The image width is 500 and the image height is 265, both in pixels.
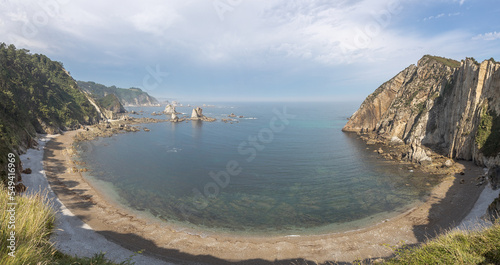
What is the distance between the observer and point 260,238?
25547 mm

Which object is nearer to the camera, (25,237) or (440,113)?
(25,237)

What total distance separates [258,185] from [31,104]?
84.9 metres

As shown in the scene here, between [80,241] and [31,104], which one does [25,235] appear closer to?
[80,241]

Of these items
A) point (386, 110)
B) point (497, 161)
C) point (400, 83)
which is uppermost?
point (400, 83)

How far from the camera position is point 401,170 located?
156 feet

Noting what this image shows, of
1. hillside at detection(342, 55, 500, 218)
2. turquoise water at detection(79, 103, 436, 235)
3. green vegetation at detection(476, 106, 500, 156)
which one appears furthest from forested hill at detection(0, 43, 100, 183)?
green vegetation at detection(476, 106, 500, 156)

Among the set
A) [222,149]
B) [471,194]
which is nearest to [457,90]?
[471,194]

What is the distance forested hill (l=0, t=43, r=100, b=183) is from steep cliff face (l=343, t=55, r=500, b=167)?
9003 cm

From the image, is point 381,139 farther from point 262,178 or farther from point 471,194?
point 262,178

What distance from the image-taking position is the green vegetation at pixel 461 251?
7.33 metres

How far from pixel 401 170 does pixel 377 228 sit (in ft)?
89.7

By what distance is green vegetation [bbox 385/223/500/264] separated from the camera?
733 centimetres

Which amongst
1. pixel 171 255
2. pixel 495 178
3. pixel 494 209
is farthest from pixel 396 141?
pixel 171 255

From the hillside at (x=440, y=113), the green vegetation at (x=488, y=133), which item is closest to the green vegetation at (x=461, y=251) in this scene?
the hillside at (x=440, y=113)
